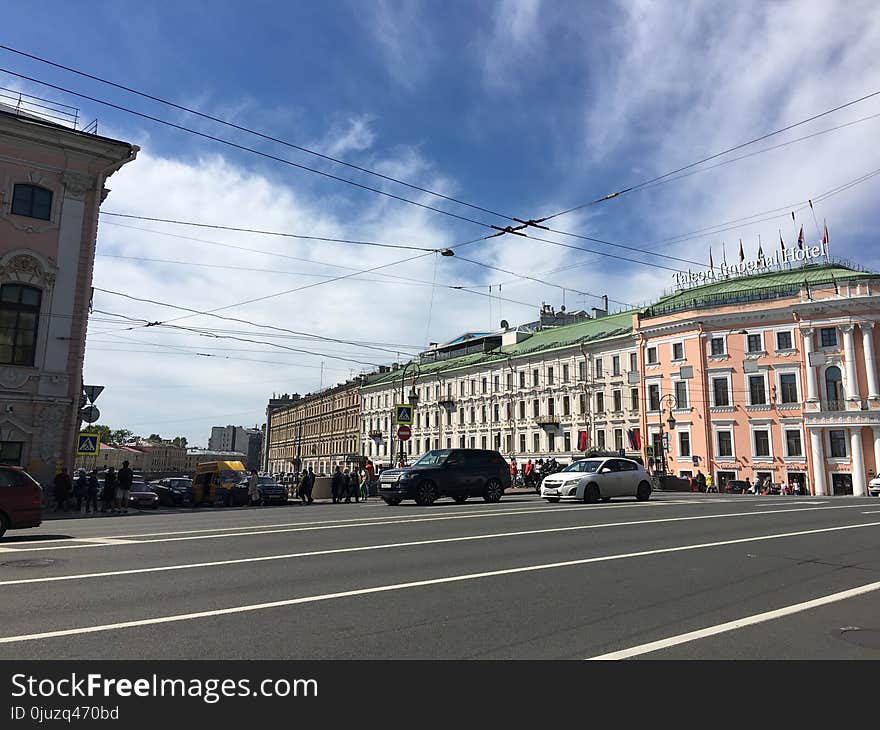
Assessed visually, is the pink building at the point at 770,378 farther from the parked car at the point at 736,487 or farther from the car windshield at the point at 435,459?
the car windshield at the point at 435,459

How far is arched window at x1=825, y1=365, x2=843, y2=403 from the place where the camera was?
153 feet

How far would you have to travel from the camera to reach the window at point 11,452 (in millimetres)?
24391

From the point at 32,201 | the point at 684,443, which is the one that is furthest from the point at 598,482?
the point at 684,443

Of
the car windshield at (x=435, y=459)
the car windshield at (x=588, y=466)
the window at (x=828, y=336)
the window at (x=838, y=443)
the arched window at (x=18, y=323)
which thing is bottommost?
the car windshield at (x=588, y=466)

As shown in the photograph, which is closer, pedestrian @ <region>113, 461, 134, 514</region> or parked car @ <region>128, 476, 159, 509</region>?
pedestrian @ <region>113, 461, 134, 514</region>

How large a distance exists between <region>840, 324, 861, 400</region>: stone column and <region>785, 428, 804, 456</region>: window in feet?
14.1

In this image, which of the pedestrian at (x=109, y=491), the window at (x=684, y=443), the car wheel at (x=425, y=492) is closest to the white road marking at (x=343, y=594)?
the car wheel at (x=425, y=492)

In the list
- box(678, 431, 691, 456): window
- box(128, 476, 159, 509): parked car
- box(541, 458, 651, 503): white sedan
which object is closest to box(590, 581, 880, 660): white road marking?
box(541, 458, 651, 503): white sedan

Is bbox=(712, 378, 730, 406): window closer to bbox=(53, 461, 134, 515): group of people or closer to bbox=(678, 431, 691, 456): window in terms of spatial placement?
bbox=(678, 431, 691, 456): window

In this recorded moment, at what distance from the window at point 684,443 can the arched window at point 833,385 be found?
34.0 ft

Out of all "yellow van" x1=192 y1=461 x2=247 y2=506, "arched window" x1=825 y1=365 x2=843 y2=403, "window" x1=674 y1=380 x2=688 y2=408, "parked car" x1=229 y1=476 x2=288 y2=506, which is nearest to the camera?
"parked car" x1=229 y1=476 x2=288 y2=506

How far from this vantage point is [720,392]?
51062mm

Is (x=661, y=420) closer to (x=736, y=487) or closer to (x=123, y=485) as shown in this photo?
(x=736, y=487)
